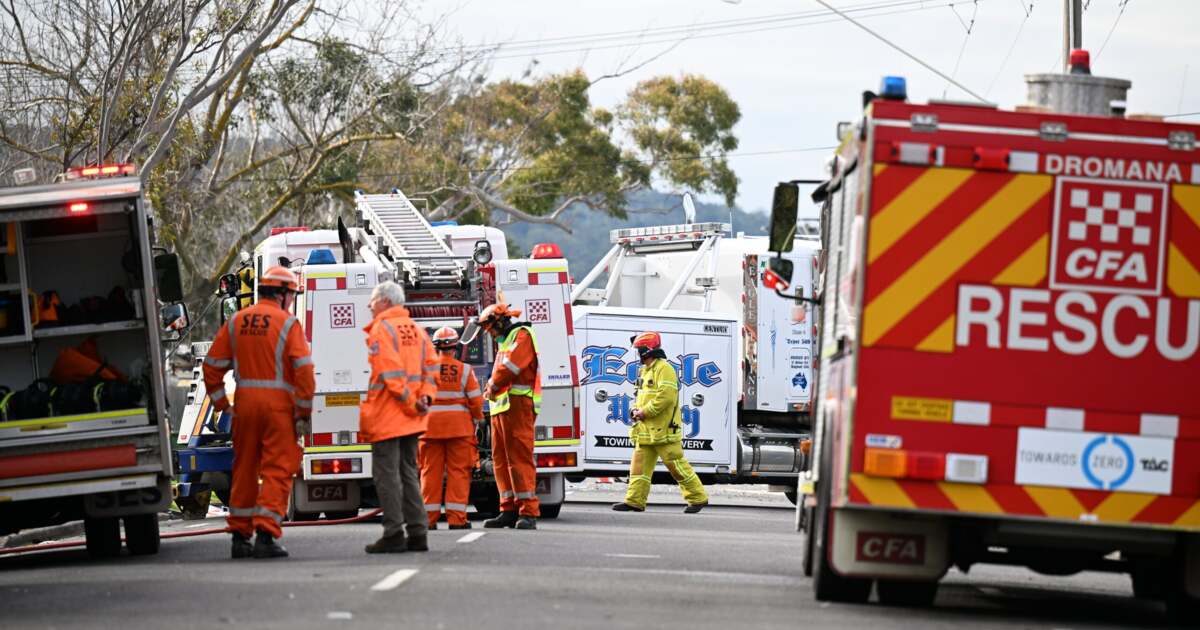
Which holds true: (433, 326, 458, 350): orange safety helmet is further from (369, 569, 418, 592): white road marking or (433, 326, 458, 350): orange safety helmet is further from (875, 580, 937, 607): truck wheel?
(875, 580, 937, 607): truck wheel

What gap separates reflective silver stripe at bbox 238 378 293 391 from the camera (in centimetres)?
1318

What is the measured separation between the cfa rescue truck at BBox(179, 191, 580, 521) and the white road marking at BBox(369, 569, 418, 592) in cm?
589

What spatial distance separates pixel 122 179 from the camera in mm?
13617

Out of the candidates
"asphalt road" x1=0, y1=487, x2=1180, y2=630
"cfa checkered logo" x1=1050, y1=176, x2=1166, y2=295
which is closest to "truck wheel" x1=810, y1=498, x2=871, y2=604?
"asphalt road" x1=0, y1=487, x2=1180, y2=630

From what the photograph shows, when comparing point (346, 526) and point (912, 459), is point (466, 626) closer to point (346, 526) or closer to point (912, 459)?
point (912, 459)

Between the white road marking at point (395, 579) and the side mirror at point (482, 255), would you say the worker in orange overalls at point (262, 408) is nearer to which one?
the white road marking at point (395, 579)

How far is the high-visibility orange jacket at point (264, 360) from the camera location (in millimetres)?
13188

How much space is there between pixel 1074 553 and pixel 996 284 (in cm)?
179

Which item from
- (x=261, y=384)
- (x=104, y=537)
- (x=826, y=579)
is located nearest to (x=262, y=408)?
(x=261, y=384)

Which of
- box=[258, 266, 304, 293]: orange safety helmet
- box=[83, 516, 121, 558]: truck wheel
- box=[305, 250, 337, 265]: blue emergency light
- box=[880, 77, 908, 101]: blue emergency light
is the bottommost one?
box=[83, 516, 121, 558]: truck wheel

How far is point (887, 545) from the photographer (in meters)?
9.93

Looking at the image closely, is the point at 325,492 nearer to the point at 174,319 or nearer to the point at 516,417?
the point at 516,417

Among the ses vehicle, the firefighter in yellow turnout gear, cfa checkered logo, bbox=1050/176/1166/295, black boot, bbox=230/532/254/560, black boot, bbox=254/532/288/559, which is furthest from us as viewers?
the ses vehicle

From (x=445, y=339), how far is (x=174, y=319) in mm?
2263
